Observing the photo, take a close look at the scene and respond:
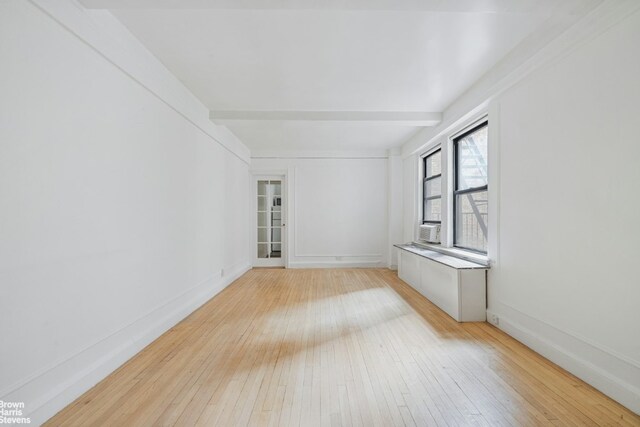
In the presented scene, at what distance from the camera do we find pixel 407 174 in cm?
656

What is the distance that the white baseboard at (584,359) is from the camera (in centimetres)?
184

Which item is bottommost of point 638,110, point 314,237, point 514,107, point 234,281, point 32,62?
point 234,281

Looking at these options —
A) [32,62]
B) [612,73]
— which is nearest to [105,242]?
[32,62]

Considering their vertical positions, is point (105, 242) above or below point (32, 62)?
below

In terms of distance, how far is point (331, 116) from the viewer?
4422 mm

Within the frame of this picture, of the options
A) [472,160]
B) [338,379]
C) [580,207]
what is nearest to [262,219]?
[472,160]

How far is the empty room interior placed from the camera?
175cm

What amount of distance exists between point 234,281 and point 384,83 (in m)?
4.20

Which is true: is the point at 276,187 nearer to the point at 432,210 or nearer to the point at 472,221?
the point at 432,210

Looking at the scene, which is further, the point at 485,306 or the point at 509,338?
the point at 485,306

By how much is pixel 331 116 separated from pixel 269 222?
3429 millimetres

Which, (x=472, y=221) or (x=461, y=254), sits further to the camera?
(x=472, y=221)

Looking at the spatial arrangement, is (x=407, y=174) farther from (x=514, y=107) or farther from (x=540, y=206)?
(x=540, y=206)

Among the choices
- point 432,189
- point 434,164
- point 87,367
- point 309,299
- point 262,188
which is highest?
point 434,164
